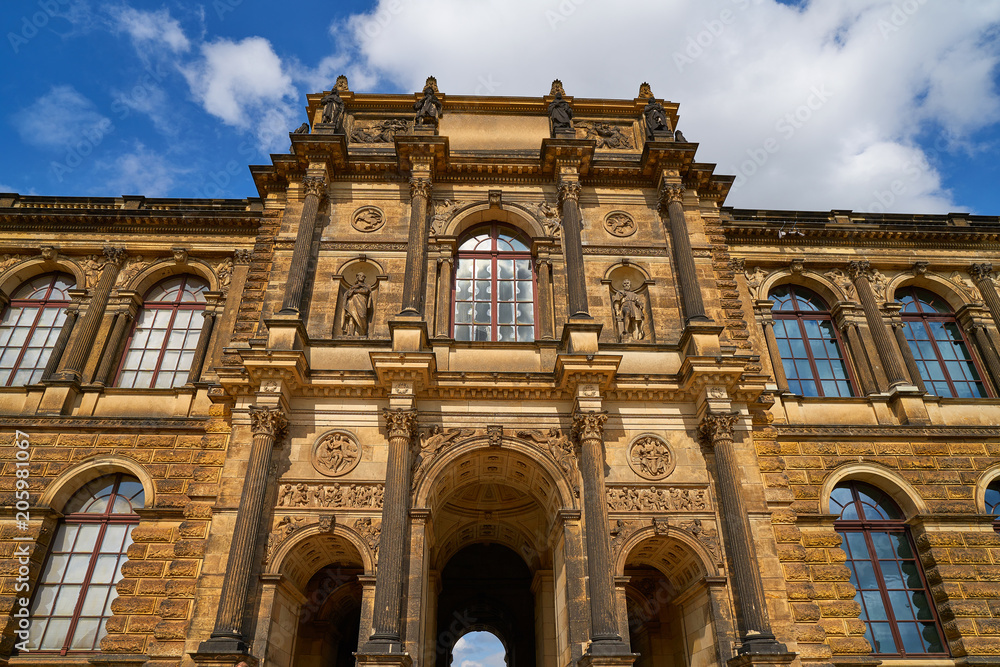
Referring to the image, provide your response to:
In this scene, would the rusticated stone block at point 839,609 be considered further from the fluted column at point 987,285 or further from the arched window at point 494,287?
the fluted column at point 987,285

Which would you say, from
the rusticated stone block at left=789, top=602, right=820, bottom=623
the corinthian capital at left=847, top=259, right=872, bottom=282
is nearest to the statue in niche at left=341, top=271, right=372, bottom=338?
the rusticated stone block at left=789, top=602, right=820, bottom=623

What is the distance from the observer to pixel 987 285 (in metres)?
17.8

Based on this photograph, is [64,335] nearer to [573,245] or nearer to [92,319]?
[92,319]

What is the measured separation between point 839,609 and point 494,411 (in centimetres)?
805

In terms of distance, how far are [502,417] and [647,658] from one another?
711 cm

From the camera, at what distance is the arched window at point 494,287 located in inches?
583

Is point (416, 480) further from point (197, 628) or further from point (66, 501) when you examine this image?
point (66, 501)

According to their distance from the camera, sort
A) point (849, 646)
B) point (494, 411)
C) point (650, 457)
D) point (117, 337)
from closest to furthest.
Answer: point (849, 646), point (650, 457), point (494, 411), point (117, 337)

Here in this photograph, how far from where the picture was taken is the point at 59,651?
12.8 meters

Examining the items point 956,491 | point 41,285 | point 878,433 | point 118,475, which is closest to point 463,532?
point 118,475

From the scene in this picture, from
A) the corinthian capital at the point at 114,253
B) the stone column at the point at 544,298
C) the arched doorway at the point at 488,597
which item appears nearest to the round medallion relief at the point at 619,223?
the stone column at the point at 544,298

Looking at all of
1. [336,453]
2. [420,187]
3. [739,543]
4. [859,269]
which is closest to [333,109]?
[420,187]

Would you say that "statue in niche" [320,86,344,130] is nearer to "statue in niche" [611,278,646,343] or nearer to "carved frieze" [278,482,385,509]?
"statue in niche" [611,278,646,343]

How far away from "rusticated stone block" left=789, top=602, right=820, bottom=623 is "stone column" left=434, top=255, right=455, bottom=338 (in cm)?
860
